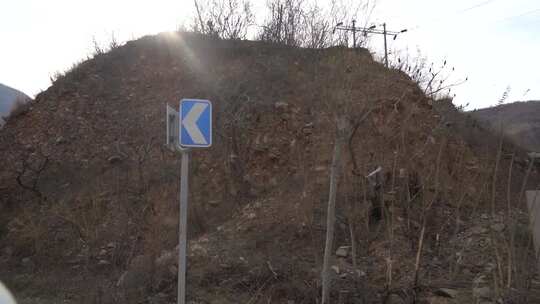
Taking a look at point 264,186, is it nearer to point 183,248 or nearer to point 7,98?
point 183,248

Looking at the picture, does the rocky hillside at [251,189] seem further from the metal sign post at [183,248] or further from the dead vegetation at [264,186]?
the metal sign post at [183,248]

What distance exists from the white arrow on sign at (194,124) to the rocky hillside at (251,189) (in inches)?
62.7

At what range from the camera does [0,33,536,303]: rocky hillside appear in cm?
684

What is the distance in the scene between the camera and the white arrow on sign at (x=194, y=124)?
5.50 metres

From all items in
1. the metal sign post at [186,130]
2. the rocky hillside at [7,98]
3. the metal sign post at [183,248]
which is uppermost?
the rocky hillside at [7,98]

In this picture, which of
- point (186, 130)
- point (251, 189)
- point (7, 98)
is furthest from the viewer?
point (7, 98)

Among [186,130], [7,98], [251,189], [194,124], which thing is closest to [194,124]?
[194,124]

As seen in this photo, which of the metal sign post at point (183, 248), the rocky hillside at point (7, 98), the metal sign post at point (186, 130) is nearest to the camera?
the metal sign post at point (183, 248)

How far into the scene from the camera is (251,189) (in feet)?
35.2

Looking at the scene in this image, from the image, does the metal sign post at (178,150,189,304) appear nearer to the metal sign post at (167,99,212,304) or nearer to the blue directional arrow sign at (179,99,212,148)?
the metal sign post at (167,99,212,304)

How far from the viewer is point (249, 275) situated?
7.27 meters

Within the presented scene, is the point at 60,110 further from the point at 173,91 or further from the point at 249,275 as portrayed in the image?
the point at 249,275

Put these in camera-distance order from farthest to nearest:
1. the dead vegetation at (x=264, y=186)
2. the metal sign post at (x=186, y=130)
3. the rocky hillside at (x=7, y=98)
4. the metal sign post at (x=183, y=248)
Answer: the rocky hillside at (x=7, y=98), the dead vegetation at (x=264, y=186), the metal sign post at (x=186, y=130), the metal sign post at (x=183, y=248)

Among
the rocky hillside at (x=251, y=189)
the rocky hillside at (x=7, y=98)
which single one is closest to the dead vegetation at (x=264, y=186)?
the rocky hillside at (x=251, y=189)
